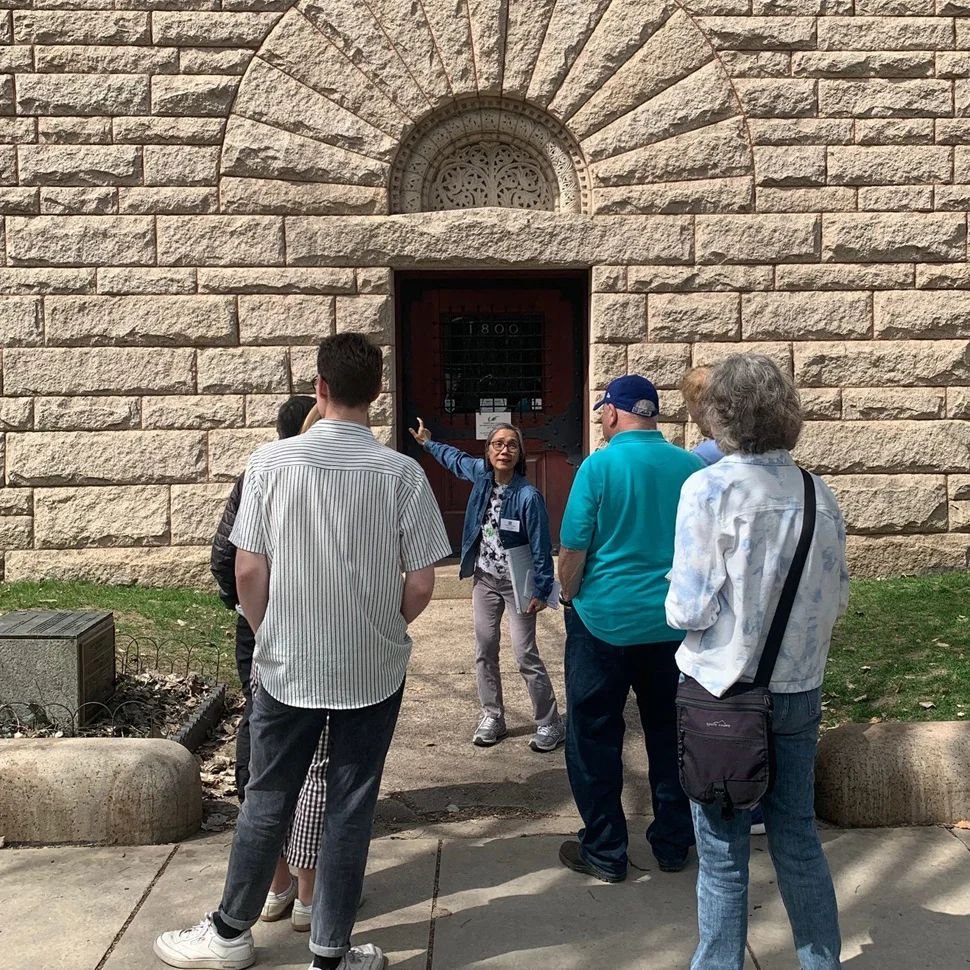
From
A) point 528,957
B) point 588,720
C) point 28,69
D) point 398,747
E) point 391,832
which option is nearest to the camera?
point 528,957

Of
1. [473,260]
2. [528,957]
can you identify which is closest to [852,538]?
[473,260]

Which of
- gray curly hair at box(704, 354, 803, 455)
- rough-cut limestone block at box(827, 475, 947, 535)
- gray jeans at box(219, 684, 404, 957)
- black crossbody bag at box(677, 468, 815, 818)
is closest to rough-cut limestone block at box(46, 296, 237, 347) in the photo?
rough-cut limestone block at box(827, 475, 947, 535)

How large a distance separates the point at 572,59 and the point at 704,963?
311 inches

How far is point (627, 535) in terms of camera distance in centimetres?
403

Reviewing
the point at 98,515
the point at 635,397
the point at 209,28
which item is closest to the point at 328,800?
the point at 635,397

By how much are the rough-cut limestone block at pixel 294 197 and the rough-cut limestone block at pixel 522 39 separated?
1.48 m

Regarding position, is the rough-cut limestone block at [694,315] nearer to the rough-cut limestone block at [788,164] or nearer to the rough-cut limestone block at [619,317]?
the rough-cut limestone block at [619,317]

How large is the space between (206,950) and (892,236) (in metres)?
8.07

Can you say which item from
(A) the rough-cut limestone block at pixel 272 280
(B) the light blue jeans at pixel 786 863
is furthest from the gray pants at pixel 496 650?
(A) the rough-cut limestone block at pixel 272 280

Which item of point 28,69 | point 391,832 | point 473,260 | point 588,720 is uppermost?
point 28,69

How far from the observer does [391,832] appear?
4.65 meters

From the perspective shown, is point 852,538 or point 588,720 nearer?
point 588,720

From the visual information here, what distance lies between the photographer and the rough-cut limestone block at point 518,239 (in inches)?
361

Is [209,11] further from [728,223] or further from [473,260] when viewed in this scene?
[728,223]
